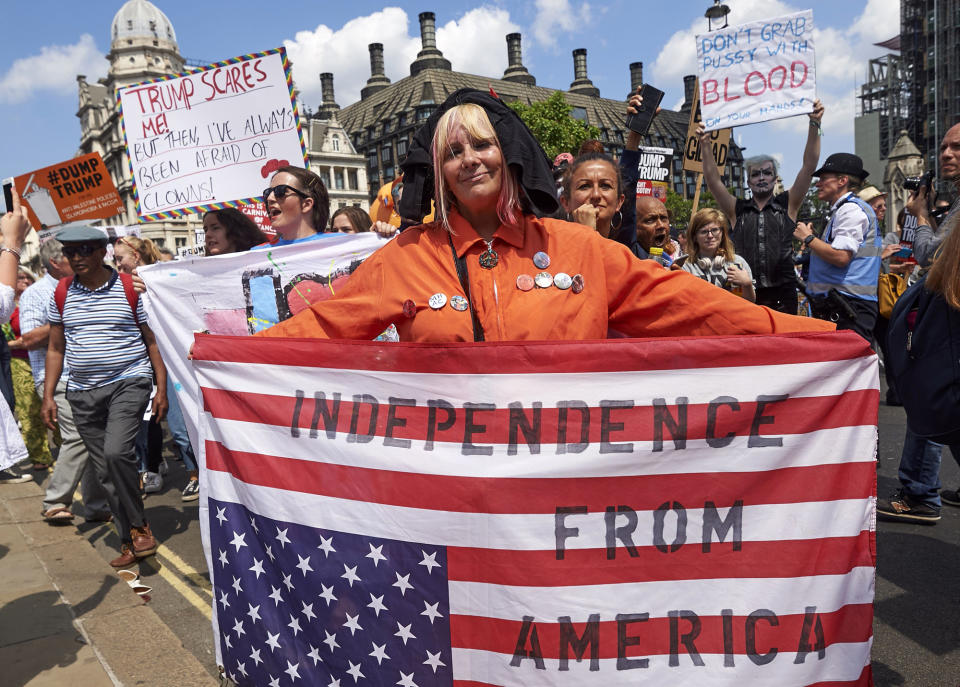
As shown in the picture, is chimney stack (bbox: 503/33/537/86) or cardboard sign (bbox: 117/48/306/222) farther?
chimney stack (bbox: 503/33/537/86)

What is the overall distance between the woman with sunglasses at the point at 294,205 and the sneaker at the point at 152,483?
117 inches

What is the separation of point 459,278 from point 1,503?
5.60 meters

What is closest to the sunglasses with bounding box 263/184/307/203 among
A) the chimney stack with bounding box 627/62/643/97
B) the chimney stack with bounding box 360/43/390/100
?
the chimney stack with bounding box 360/43/390/100

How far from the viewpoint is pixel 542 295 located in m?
2.08

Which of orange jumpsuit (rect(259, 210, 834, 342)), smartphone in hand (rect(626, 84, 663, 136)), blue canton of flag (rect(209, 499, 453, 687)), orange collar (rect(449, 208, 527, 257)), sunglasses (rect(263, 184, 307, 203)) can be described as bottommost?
blue canton of flag (rect(209, 499, 453, 687))

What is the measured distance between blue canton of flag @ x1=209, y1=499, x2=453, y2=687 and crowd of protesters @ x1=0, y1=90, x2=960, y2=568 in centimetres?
63

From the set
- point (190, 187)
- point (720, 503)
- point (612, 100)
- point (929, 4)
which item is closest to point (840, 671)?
point (720, 503)

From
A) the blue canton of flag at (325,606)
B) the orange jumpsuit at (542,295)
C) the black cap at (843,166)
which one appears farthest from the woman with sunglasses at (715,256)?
the blue canton of flag at (325,606)

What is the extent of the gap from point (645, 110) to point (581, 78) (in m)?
107

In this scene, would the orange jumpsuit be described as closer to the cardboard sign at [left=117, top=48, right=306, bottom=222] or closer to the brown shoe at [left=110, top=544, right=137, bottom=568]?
A: the brown shoe at [left=110, top=544, right=137, bottom=568]

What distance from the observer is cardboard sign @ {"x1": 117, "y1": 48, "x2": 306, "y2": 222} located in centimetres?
531

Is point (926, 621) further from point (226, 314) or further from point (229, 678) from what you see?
point (226, 314)

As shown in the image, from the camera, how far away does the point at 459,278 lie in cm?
214

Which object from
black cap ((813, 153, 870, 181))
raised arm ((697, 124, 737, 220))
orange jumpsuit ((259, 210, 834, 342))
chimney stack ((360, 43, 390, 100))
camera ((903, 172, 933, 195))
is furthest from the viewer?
chimney stack ((360, 43, 390, 100))
